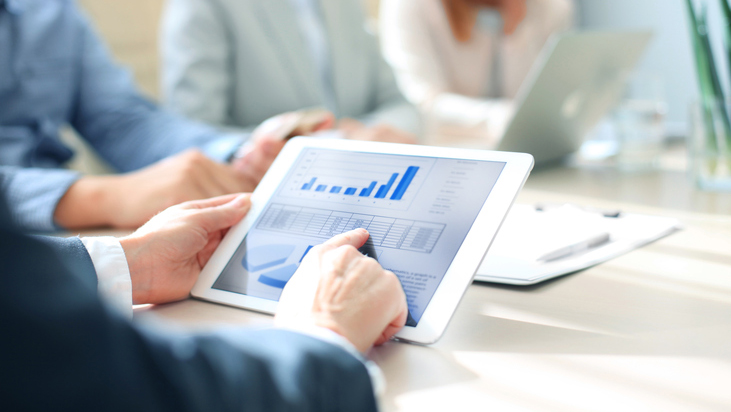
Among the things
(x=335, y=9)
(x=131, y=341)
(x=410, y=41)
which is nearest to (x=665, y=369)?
(x=131, y=341)

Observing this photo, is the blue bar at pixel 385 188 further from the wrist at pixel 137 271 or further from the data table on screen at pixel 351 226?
the wrist at pixel 137 271

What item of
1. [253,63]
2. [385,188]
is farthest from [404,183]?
[253,63]

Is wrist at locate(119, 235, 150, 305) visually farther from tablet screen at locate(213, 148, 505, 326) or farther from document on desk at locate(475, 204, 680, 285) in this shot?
document on desk at locate(475, 204, 680, 285)

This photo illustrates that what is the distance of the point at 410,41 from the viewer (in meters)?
2.11

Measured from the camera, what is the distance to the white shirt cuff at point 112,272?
1.71 ft

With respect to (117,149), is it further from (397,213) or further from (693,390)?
(693,390)

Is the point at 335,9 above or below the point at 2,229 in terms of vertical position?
below

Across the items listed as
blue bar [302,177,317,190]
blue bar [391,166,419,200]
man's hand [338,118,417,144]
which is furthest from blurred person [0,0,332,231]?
blue bar [391,166,419,200]

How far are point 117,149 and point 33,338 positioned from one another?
117 centimetres

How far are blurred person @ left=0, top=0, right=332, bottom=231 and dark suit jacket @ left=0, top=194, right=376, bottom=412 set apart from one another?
0.55m

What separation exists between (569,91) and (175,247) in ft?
2.49

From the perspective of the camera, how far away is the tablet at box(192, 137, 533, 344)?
480 millimetres

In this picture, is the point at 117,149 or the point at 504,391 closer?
the point at 504,391

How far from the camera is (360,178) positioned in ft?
1.88
